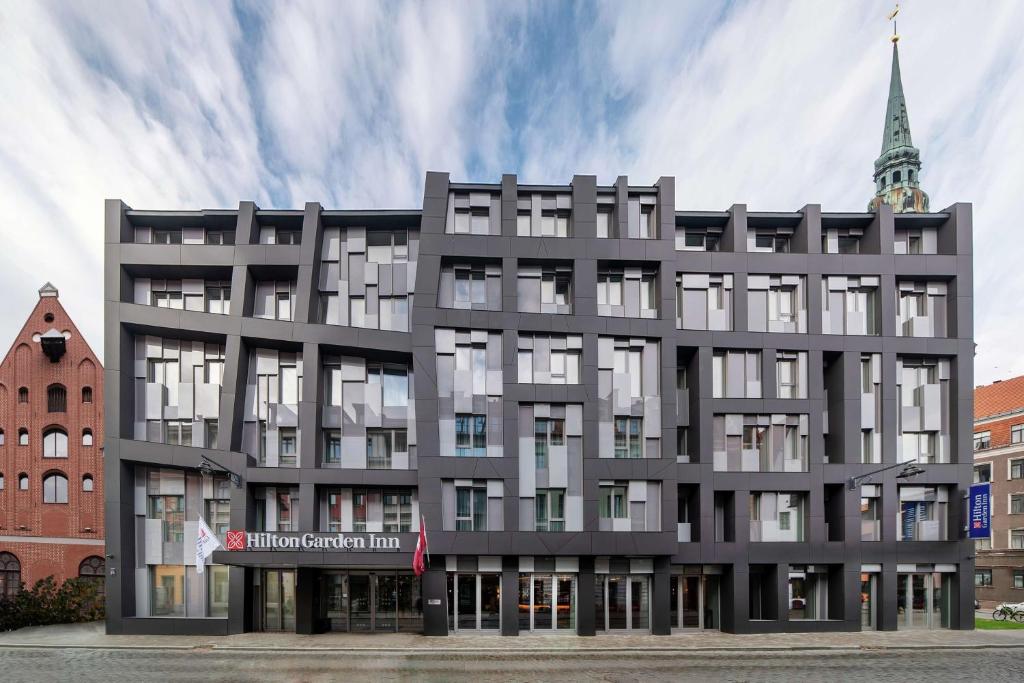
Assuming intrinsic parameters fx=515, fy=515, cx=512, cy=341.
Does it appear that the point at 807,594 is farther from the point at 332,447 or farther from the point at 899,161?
the point at 899,161

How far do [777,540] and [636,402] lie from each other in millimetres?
9780

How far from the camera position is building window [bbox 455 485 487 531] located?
2388 centimetres

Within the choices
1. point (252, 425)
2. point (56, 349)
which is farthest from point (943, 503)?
point (56, 349)

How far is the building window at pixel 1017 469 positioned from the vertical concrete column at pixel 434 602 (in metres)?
49.0

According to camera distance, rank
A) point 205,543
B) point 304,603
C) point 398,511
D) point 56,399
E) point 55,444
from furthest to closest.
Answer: point 56,399
point 55,444
point 398,511
point 304,603
point 205,543

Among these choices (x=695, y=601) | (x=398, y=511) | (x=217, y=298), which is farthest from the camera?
(x=217, y=298)

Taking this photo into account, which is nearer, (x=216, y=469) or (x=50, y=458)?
(x=216, y=469)

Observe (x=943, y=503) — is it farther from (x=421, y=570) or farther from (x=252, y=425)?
(x=252, y=425)

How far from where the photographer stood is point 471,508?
23953mm

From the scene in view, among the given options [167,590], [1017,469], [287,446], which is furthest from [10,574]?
[1017,469]

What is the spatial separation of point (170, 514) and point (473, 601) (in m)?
15.5

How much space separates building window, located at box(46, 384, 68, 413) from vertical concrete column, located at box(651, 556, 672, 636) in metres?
A: 30.5

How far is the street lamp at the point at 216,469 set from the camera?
22969 millimetres

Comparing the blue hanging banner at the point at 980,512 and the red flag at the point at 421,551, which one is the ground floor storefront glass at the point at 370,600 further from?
the blue hanging banner at the point at 980,512
